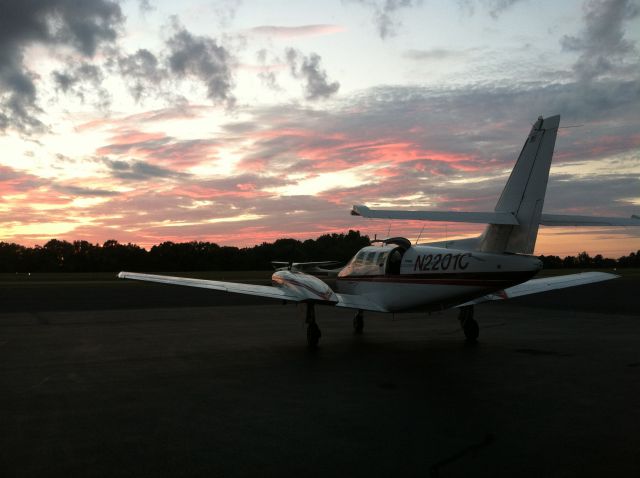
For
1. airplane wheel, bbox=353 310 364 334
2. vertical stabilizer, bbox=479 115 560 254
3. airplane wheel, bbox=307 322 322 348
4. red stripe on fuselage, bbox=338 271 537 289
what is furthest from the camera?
airplane wheel, bbox=353 310 364 334

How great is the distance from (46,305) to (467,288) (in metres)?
25.7

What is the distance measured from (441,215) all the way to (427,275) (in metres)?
2.79

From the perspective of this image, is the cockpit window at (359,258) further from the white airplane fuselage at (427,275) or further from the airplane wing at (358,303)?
the airplane wing at (358,303)

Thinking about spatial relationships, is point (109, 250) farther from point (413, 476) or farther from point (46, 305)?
point (413, 476)

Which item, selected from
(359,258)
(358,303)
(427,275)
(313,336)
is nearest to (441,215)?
(427,275)

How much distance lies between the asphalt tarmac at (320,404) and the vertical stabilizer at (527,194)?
2.77m

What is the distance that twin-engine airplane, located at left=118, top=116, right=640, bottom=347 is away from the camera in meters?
12.9

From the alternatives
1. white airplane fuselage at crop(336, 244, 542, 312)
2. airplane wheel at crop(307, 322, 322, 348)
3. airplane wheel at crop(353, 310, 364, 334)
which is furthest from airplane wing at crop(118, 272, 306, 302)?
airplane wheel at crop(353, 310, 364, 334)

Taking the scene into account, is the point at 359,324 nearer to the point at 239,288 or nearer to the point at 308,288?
the point at 308,288

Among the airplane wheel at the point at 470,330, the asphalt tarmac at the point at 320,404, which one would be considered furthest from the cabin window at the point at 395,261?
the airplane wheel at the point at 470,330

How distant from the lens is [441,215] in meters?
12.3

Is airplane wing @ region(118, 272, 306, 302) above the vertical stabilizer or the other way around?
the other way around

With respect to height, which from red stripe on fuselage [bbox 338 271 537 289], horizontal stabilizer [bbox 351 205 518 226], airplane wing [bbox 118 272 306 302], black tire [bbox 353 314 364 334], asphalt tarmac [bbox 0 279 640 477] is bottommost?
asphalt tarmac [bbox 0 279 640 477]

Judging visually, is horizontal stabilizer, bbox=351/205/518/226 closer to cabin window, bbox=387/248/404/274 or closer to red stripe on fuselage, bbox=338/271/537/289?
red stripe on fuselage, bbox=338/271/537/289
